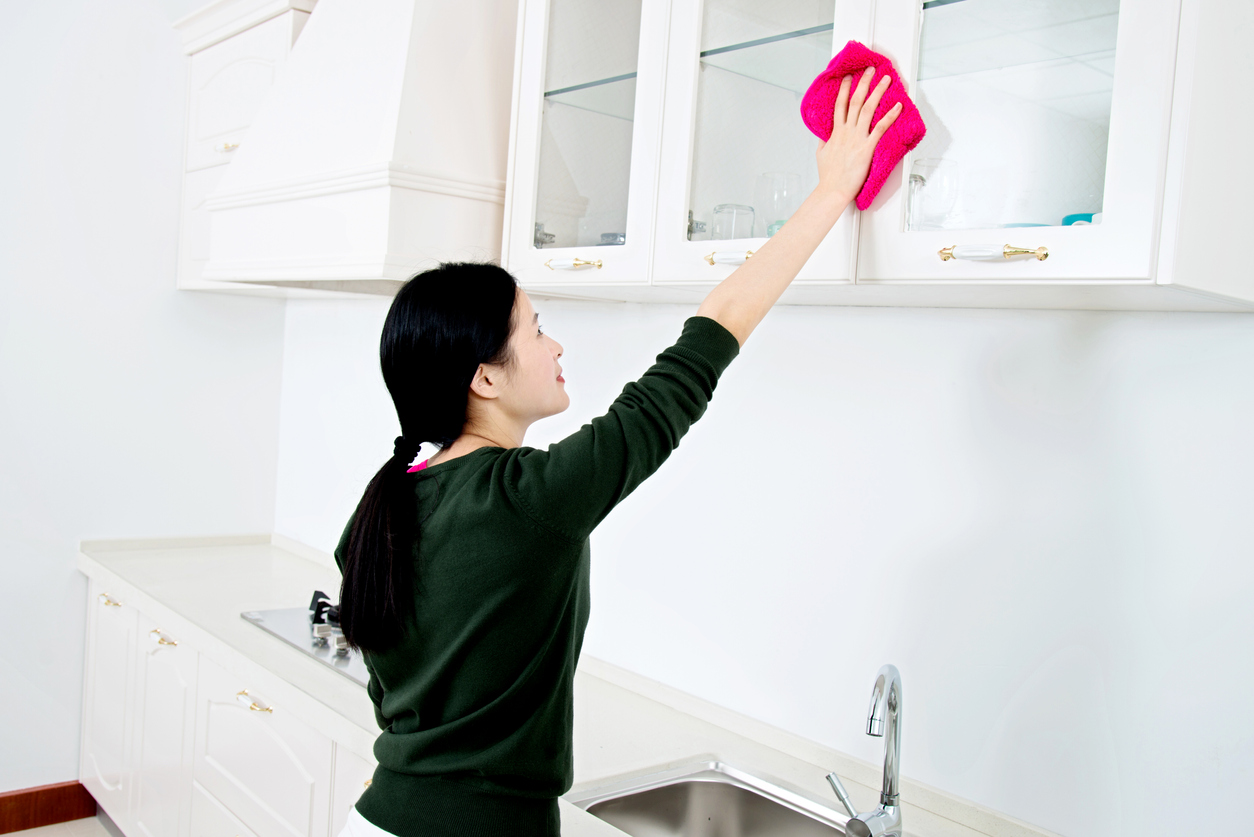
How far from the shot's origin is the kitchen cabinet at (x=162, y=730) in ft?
7.71

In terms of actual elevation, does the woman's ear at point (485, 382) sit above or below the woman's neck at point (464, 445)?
above

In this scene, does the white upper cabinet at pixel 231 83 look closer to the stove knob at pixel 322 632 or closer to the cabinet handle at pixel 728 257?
the stove knob at pixel 322 632

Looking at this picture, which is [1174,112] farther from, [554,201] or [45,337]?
[45,337]

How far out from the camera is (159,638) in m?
2.46

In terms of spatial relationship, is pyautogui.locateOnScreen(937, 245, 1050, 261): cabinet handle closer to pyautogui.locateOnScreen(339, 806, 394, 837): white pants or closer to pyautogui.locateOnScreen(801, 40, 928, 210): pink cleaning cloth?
pyautogui.locateOnScreen(801, 40, 928, 210): pink cleaning cloth

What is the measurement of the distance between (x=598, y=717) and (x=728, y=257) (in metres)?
0.92

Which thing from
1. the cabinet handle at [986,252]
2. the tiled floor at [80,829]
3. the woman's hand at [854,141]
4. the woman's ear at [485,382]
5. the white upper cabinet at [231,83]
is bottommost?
the tiled floor at [80,829]

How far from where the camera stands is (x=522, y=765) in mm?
1102

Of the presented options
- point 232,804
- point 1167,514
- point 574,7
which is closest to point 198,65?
point 574,7

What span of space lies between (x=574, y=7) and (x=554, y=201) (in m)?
0.34

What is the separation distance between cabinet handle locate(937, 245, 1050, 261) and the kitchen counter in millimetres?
799

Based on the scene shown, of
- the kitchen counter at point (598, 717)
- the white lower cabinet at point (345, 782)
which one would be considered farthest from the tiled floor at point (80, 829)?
the white lower cabinet at point (345, 782)

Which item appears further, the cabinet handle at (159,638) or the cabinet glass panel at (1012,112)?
Result: the cabinet handle at (159,638)

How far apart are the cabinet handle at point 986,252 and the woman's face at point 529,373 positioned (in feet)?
1.51
